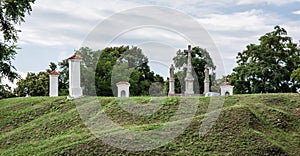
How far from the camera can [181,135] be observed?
10.6 meters

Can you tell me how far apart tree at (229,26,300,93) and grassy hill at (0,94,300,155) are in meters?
14.1

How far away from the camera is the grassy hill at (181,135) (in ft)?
32.4

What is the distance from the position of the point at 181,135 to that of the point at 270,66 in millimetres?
18650

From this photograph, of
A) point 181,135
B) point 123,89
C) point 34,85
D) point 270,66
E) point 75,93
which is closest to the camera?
point 181,135

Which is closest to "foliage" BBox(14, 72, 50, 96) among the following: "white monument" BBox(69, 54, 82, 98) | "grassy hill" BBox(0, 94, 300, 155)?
"white monument" BBox(69, 54, 82, 98)

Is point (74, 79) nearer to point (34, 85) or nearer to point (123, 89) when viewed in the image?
point (123, 89)

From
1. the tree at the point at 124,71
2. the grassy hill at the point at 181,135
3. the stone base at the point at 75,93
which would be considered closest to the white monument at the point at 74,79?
the stone base at the point at 75,93

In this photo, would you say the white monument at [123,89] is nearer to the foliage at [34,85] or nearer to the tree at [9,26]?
the tree at [9,26]

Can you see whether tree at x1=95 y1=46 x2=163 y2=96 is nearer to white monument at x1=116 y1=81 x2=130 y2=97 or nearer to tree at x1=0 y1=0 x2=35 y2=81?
white monument at x1=116 y1=81 x2=130 y2=97

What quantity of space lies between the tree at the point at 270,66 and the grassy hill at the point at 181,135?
14051 mm

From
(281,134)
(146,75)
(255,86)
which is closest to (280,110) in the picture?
(281,134)

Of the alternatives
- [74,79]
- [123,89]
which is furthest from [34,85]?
[74,79]

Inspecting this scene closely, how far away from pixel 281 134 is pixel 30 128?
27.0 feet

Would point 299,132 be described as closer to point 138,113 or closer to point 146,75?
point 138,113
